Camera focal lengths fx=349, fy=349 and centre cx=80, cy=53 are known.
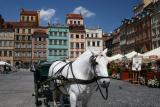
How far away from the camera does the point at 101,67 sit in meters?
7.00

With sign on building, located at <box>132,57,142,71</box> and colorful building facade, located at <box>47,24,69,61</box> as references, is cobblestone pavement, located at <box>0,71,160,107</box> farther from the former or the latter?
colorful building facade, located at <box>47,24,69,61</box>

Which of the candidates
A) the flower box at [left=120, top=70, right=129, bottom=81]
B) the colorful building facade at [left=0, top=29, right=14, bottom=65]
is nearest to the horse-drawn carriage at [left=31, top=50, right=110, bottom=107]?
the flower box at [left=120, top=70, right=129, bottom=81]

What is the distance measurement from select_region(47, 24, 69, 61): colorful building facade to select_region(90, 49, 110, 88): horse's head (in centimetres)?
9628

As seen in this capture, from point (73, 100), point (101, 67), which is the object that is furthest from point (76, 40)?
point (101, 67)

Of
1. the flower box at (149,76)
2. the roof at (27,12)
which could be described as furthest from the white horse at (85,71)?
the roof at (27,12)

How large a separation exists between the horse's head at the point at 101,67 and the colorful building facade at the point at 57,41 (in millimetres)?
96276

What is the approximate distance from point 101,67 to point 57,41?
97.4 metres

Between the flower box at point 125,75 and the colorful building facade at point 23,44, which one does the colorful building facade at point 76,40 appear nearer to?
the colorful building facade at point 23,44

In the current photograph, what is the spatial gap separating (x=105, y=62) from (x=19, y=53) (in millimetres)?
97049

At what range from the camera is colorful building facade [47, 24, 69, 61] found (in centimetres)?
10388

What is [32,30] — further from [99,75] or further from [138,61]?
[99,75]

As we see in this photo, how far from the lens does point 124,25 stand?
9344 cm

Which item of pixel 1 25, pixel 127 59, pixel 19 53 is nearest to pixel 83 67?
pixel 127 59

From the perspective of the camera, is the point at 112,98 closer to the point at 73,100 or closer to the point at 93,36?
the point at 73,100
